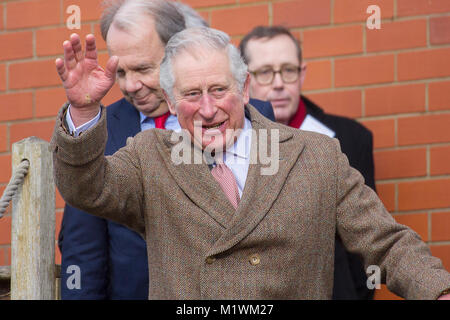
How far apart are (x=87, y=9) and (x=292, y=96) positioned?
1.28 m

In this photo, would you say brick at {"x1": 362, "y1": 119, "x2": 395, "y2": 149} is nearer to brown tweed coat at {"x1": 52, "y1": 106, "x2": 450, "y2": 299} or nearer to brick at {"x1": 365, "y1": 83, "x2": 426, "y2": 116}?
brick at {"x1": 365, "y1": 83, "x2": 426, "y2": 116}

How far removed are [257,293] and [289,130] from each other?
0.56 metres

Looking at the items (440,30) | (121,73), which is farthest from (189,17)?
(440,30)

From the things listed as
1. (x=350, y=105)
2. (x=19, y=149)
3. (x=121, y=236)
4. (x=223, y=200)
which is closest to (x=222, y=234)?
(x=223, y=200)

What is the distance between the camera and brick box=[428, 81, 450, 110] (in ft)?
13.0

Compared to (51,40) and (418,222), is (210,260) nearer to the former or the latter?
(418,222)

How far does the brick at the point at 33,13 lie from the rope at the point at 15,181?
5.53 ft

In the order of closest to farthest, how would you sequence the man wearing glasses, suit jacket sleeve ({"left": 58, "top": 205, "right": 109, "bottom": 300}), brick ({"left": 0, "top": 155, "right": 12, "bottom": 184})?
1. suit jacket sleeve ({"left": 58, "top": 205, "right": 109, "bottom": 300})
2. the man wearing glasses
3. brick ({"left": 0, "top": 155, "right": 12, "bottom": 184})

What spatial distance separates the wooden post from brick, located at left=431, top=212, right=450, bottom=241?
6.55 feet

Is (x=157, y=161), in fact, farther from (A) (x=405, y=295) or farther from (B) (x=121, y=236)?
→ (A) (x=405, y=295)

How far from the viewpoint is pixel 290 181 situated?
2.41m

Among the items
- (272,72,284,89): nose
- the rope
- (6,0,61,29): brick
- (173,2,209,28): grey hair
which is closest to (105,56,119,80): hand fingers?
the rope

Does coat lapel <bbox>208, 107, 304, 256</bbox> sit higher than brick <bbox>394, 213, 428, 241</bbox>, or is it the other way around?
coat lapel <bbox>208, 107, 304, 256</bbox>

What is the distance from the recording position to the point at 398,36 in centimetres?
399
